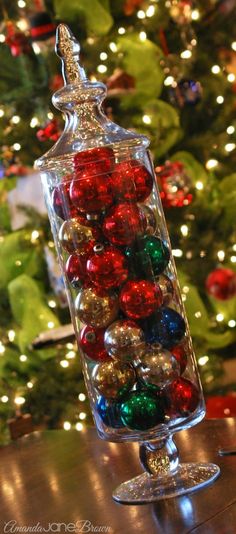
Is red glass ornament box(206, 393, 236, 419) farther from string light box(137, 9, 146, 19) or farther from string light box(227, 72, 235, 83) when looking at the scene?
string light box(137, 9, 146, 19)

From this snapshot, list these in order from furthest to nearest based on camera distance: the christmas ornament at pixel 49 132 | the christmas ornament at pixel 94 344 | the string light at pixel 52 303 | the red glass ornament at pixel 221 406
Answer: the string light at pixel 52 303 < the christmas ornament at pixel 49 132 < the red glass ornament at pixel 221 406 < the christmas ornament at pixel 94 344

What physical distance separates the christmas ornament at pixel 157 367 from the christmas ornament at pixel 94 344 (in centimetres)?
5

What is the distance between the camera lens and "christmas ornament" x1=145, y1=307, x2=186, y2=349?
97 centimetres

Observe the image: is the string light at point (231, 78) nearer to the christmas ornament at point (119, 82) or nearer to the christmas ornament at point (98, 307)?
the christmas ornament at point (119, 82)

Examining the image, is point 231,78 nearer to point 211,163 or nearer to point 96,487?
point 211,163

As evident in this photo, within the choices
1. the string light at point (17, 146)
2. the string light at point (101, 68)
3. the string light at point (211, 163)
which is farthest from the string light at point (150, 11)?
the string light at point (17, 146)

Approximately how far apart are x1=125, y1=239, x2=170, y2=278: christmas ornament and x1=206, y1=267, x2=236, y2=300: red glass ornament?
2042 mm

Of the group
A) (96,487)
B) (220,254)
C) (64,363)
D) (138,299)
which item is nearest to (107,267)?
(138,299)

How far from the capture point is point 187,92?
315cm

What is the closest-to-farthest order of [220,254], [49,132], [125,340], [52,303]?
1. [125,340]
2. [49,132]
3. [52,303]
4. [220,254]

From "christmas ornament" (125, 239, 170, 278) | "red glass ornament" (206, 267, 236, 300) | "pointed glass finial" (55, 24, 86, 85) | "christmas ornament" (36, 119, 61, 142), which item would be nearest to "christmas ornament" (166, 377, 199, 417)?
"christmas ornament" (125, 239, 170, 278)

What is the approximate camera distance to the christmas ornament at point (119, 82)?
301cm

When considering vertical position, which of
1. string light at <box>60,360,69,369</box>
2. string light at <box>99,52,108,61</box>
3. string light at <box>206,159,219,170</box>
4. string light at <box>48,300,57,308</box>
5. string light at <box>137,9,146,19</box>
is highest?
string light at <box>137,9,146,19</box>

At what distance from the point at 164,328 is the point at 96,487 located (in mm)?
208
